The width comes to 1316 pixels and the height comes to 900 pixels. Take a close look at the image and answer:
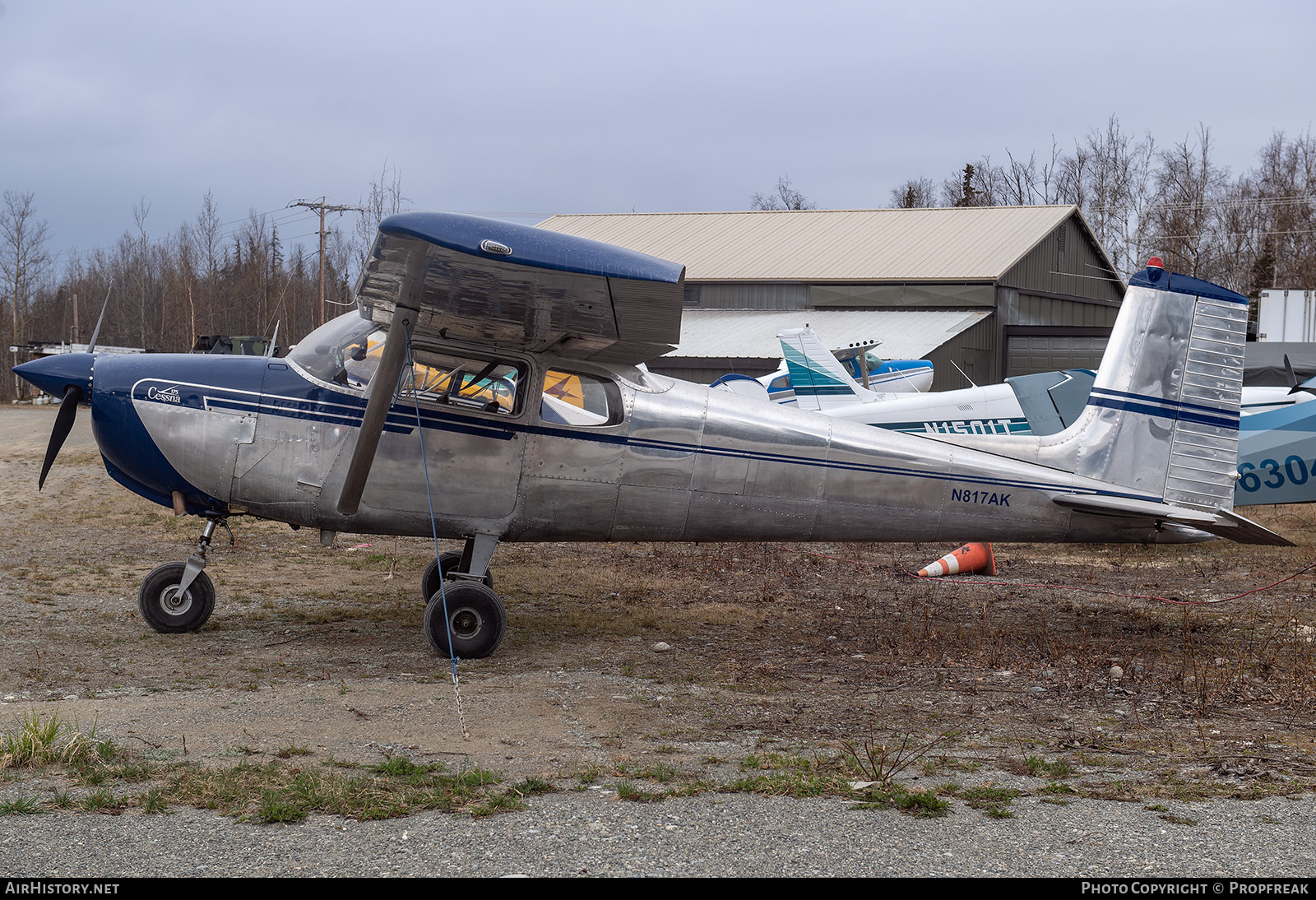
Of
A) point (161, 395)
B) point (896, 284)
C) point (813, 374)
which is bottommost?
point (161, 395)

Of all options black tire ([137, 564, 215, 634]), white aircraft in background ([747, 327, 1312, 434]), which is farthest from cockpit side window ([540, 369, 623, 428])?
white aircraft in background ([747, 327, 1312, 434])

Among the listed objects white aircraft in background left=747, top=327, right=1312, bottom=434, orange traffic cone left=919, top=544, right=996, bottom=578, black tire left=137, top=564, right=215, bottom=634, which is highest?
white aircraft in background left=747, top=327, right=1312, bottom=434

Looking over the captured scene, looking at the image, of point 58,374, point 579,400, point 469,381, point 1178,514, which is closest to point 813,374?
point 1178,514

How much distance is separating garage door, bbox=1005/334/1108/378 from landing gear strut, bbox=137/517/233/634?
26.6m

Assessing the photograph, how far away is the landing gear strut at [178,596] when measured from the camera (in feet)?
24.2

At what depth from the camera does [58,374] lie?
277 inches

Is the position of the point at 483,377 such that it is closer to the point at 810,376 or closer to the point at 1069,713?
the point at 1069,713

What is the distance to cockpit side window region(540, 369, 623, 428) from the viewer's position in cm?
729

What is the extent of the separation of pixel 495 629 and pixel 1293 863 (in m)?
4.69

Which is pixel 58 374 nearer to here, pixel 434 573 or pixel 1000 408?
pixel 434 573

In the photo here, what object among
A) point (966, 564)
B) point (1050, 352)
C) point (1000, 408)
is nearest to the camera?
point (966, 564)

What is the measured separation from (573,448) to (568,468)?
14cm

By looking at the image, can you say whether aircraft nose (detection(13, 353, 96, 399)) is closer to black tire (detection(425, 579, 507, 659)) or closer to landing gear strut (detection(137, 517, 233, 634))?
landing gear strut (detection(137, 517, 233, 634))

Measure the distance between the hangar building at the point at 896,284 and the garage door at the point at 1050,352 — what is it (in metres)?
0.03
